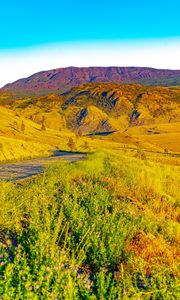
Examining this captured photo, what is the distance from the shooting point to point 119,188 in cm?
1245

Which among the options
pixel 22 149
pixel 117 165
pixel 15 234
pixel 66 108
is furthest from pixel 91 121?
pixel 15 234

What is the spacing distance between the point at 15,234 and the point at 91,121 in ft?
566

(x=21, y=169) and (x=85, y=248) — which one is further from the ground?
(x=85, y=248)

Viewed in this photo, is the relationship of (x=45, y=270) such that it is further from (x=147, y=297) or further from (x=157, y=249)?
(x=157, y=249)

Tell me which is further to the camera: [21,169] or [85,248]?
[21,169]

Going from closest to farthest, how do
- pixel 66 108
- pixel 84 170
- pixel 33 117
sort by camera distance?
pixel 84 170 → pixel 33 117 → pixel 66 108

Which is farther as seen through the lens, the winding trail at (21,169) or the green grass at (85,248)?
the winding trail at (21,169)

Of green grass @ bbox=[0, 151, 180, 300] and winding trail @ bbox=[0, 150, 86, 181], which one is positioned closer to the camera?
green grass @ bbox=[0, 151, 180, 300]

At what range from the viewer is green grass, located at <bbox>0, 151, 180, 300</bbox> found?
464 centimetres

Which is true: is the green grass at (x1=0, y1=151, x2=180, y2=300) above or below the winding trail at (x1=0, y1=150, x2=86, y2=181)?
above

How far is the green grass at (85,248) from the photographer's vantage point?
183 inches

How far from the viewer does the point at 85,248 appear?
239 inches

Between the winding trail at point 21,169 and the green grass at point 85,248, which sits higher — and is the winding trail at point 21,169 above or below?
below

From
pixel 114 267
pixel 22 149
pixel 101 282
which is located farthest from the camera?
pixel 22 149
